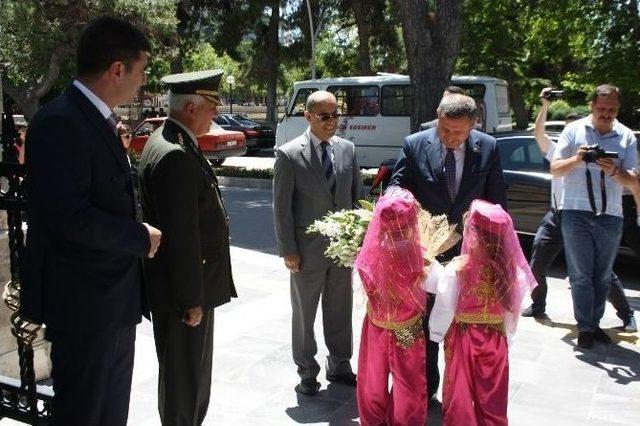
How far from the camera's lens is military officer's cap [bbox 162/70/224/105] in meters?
3.08

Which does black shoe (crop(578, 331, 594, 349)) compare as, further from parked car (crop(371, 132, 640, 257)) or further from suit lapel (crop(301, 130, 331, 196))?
parked car (crop(371, 132, 640, 257))

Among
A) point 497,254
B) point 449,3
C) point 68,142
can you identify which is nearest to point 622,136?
point 497,254

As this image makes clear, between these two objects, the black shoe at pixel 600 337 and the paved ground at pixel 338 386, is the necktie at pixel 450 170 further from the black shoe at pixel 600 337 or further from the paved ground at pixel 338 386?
the black shoe at pixel 600 337

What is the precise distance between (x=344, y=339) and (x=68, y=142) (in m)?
2.46

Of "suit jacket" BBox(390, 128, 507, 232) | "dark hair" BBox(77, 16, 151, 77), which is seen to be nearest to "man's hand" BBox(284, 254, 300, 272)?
"suit jacket" BBox(390, 128, 507, 232)

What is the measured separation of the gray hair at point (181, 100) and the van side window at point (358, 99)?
1500cm

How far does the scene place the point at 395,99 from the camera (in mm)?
17797

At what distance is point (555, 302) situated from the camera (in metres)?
6.40

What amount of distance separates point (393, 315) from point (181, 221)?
1207 mm

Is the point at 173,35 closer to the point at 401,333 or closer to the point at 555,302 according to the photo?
the point at 555,302

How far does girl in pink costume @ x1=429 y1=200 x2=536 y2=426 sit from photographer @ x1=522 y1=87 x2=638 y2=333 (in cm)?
230

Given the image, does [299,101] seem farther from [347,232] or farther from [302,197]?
[347,232]

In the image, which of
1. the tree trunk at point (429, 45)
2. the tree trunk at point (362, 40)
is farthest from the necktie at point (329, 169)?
the tree trunk at point (362, 40)

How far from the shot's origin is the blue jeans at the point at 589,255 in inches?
198
